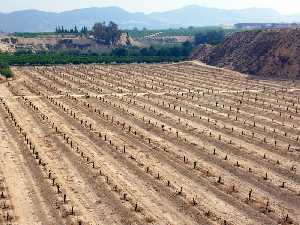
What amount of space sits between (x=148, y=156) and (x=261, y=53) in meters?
62.4

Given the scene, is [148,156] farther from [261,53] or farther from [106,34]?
[106,34]

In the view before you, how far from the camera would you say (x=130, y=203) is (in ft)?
82.7

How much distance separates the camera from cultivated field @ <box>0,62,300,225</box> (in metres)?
24.3

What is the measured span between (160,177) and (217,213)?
584cm

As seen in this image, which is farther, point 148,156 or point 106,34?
point 106,34

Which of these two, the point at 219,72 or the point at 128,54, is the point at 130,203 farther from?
the point at 128,54

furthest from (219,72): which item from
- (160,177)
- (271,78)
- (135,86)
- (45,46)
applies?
(45,46)

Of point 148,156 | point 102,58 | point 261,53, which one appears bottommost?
point 102,58

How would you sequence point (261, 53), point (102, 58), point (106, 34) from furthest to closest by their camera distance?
point (106, 34) < point (102, 58) < point (261, 53)

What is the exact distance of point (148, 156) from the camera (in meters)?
33.3

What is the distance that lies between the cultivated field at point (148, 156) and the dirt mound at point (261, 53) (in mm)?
19960

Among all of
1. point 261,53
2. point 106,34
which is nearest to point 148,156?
point 261,53

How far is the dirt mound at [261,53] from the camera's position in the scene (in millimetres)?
81688

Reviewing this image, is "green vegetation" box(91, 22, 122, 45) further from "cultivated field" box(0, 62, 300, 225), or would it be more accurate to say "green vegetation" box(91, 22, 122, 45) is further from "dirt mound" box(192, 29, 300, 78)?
"cultivated field" box(0, 62, 300, 225)
